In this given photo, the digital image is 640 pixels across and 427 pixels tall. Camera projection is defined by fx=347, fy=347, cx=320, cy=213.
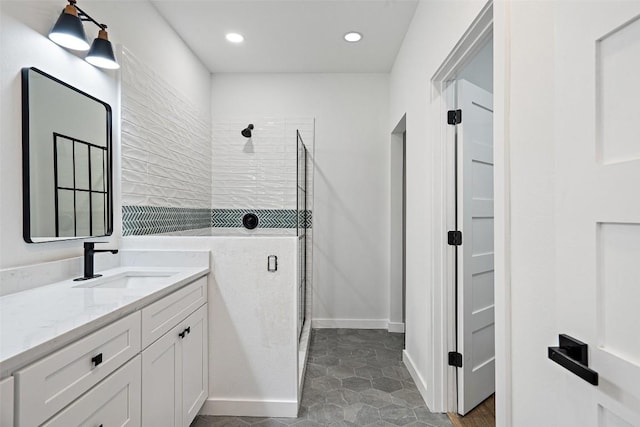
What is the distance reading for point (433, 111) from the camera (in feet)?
7.17

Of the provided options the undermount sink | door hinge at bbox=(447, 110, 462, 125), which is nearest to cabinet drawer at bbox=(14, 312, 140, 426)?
the undermount sink

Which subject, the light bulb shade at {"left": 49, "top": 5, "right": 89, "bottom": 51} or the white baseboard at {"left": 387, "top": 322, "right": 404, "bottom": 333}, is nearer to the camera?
the light bulb shade at {"left": 49, "top": 5, "right": 89, "bottom": 51}

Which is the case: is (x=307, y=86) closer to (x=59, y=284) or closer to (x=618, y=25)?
(x=59, y=284)

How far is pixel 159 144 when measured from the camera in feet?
8.75

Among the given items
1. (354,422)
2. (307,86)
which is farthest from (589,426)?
(307,86)

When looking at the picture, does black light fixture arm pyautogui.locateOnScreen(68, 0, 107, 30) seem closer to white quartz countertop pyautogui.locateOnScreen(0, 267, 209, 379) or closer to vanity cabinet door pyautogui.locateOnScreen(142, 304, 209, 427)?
white quartz countertop pyautogui.locateOnScreen(0, 267, 209, 379)

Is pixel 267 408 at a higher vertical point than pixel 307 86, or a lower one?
lower

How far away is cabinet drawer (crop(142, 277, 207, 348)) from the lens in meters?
1.43

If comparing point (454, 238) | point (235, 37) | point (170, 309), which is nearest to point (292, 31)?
point (235, 37)

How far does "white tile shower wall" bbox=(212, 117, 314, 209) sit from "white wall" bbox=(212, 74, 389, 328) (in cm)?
29

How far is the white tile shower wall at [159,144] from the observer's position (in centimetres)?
230

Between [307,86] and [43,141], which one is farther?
[307,86]

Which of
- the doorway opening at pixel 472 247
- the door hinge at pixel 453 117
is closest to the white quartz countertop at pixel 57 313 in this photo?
the doorway opening at pixel 472 247

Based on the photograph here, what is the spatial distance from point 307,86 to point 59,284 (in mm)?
3025
